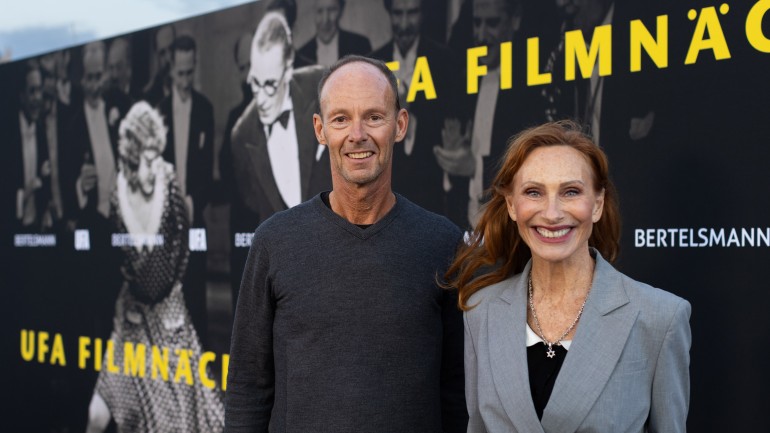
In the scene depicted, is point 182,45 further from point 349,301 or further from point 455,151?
point 349,301

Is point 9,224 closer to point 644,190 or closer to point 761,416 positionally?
point 644,190

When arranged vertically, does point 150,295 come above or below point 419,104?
below

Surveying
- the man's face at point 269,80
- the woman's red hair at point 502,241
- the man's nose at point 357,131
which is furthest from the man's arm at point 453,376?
the man's face at point 269,80

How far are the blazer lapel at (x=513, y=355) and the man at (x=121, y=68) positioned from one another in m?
3.20

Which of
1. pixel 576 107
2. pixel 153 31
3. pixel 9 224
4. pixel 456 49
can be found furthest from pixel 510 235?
pixel 9 224

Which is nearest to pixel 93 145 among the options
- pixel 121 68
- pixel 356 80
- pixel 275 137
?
pixel 121 68

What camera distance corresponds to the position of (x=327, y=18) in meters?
3.66

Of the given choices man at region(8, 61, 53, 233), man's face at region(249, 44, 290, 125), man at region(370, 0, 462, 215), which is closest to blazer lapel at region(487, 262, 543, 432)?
man at region(370, 0, 462, 215)

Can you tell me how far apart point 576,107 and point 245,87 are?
1.78 metres

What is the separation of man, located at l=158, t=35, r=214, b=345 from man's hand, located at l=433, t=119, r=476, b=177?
1.41m

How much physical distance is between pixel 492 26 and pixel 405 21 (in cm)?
44

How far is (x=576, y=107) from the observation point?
2840mm

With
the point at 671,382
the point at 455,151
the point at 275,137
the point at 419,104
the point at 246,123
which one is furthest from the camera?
the point at 246,123

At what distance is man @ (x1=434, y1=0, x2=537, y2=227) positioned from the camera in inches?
119
